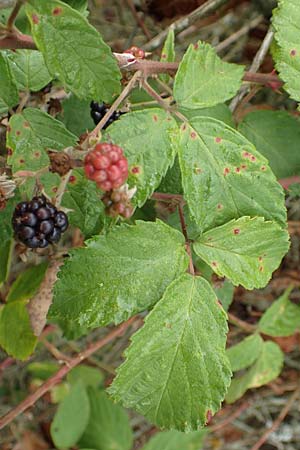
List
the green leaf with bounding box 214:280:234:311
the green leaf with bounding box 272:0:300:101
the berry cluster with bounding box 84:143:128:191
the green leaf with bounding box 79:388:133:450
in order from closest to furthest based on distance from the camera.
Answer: the berry cluster with bounding box 84:143:128:191 → the green leaf with bounding box 272:0:300:101 → the green leaf with bounding box 214:280:234:311 → the green leaf with bounding box 79:388:133:450

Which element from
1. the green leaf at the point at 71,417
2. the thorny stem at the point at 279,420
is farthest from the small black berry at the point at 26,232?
the thorny stem at the point at 279,420

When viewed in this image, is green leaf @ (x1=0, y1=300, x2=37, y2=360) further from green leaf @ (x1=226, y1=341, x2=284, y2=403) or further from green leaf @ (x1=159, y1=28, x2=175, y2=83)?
green leaf @ (x1=226, y1=341, x2=284, y2=403)

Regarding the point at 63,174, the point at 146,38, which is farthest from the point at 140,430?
the point at 63,174

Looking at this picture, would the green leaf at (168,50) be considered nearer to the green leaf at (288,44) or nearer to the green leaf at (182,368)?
the green leaf at (288,44)

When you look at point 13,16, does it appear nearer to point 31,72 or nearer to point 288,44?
point 31,72

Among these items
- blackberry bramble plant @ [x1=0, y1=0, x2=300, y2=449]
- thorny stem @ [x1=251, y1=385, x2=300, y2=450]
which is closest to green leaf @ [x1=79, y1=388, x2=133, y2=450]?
thorny stem @ [x1=251, y1=385, x2=300, y2=450]

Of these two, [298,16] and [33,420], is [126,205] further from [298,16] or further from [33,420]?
[33,420]

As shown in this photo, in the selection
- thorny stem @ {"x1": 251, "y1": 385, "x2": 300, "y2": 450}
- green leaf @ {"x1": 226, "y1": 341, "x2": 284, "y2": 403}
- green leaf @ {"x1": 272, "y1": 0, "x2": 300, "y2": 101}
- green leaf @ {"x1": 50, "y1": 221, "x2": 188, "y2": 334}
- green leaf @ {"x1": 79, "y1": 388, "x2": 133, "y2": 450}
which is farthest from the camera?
thorny stem @ {"x1": 251, "y1": 385, "x2": 300, "y2": 450}
